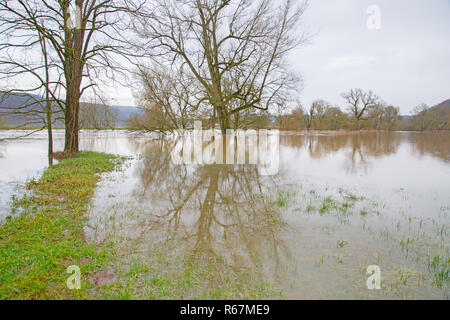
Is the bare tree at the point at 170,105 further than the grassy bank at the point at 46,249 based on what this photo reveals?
Yes

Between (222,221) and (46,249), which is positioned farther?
(222,221)

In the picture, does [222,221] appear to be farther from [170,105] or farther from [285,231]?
[170,105]

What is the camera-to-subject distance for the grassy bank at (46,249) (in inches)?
103

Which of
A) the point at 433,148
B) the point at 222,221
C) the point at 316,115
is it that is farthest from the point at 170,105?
the point at 316,115

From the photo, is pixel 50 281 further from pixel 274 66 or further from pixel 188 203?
pixel 274 66

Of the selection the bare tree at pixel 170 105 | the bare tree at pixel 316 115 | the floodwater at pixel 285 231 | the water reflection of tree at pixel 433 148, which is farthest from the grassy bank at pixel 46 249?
the bare tree at pixel 316 115

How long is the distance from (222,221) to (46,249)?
2.84m

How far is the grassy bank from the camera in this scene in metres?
2.62

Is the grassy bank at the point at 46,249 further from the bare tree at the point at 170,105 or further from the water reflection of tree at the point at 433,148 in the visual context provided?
the water reflection of tree at the point at 433,148

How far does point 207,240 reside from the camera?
3.96 meters

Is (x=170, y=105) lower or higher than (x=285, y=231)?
higher

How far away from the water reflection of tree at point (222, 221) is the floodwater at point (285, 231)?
2 cm

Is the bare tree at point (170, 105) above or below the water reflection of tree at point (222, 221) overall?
above

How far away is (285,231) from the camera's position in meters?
4.34
